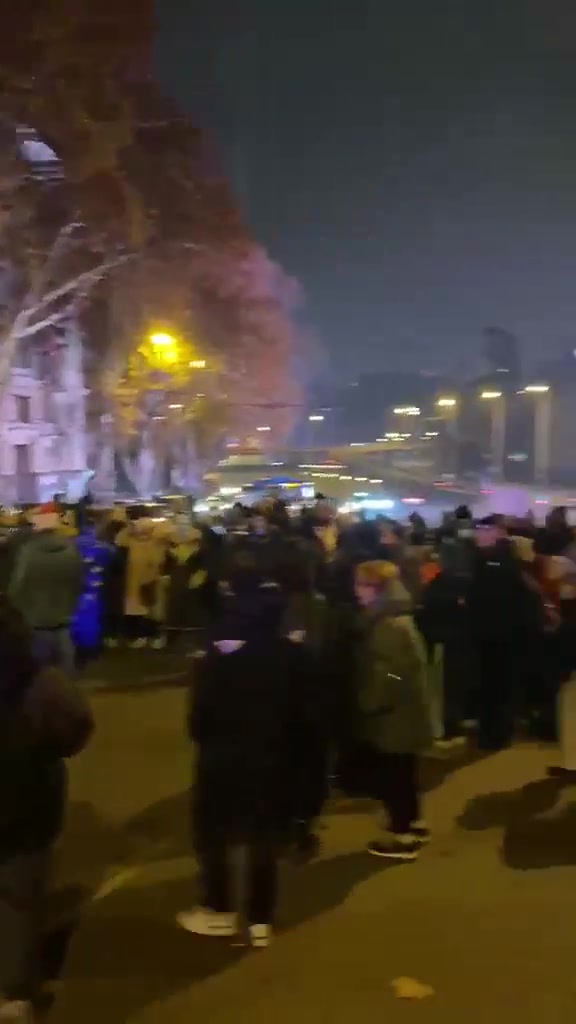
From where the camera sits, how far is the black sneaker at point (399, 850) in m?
6.57

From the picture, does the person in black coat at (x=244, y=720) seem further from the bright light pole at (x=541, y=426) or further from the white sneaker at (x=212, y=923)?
the bright light pole at (x=541, y=426)

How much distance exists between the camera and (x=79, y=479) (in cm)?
3981

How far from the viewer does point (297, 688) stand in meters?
5.57

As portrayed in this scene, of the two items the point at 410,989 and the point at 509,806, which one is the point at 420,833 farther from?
the point at 410,989

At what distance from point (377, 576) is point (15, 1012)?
292 cm

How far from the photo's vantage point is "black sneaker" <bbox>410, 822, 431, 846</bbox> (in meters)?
6.71

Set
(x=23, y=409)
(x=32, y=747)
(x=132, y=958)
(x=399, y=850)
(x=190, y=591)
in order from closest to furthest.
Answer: (x=32, y=747)
(x=132, y=958)
(x=399, y=850)
(x=190, y=591)
(x=23, y=409)

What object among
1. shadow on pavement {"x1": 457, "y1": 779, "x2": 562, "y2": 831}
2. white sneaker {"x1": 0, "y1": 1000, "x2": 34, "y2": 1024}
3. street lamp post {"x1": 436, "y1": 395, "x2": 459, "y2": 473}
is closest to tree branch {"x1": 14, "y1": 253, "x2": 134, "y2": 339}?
shadow on pavement {"x1": 457, "y1": 779, "x2": 562, "y2": 831}

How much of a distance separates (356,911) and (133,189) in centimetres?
2454

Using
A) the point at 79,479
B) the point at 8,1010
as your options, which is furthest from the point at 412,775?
the point at 79,479

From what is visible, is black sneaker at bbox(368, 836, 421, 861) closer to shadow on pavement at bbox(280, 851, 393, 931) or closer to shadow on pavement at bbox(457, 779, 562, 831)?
shadow on pavement at bbox(280, 851, 393, 931)

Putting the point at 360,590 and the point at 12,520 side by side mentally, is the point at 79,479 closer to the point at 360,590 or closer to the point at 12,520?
the point at 12,520

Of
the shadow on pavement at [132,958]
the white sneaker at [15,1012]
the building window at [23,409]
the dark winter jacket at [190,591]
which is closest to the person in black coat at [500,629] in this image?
the shadow on pavement at [132,958]

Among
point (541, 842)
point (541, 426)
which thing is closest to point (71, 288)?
point (541, 842)
